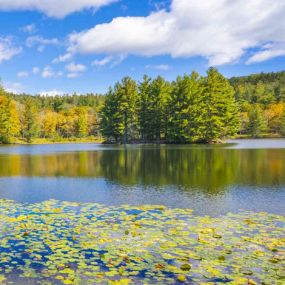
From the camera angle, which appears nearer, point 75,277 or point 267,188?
point 75,277

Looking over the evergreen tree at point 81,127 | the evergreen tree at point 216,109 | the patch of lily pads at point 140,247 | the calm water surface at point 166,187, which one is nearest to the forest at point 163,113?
the evergreen tree at point 216,109

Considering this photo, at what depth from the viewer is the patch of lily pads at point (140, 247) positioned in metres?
8.30

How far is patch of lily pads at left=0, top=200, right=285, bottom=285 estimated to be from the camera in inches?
327

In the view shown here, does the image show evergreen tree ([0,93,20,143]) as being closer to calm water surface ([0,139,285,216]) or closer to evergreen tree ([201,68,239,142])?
evergreen tree ([201,68,239,142])

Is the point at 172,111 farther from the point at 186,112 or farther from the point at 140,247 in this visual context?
the point at 140,247

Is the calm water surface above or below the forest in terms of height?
below

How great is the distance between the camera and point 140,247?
10398 mm

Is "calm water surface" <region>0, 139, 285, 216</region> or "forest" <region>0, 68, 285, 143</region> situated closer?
"calm water surface" <region>0, 139, 285, 216</region>

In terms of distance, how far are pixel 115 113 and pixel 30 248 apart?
8409 cm

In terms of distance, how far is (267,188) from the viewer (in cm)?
2044

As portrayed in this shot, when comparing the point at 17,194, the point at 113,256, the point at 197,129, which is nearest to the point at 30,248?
the point at 113,256

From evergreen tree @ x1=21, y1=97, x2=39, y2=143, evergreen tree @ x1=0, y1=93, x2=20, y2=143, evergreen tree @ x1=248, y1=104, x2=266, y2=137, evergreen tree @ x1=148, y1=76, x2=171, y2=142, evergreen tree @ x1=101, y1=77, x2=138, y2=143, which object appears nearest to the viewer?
evergreen tree @ x1=148, y1=76, x2=171, y2=142

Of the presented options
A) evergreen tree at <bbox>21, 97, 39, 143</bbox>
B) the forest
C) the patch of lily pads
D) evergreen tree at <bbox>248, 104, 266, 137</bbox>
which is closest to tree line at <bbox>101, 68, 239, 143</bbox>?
the forest

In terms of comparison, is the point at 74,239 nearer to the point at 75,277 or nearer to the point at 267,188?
the point at 75,277
